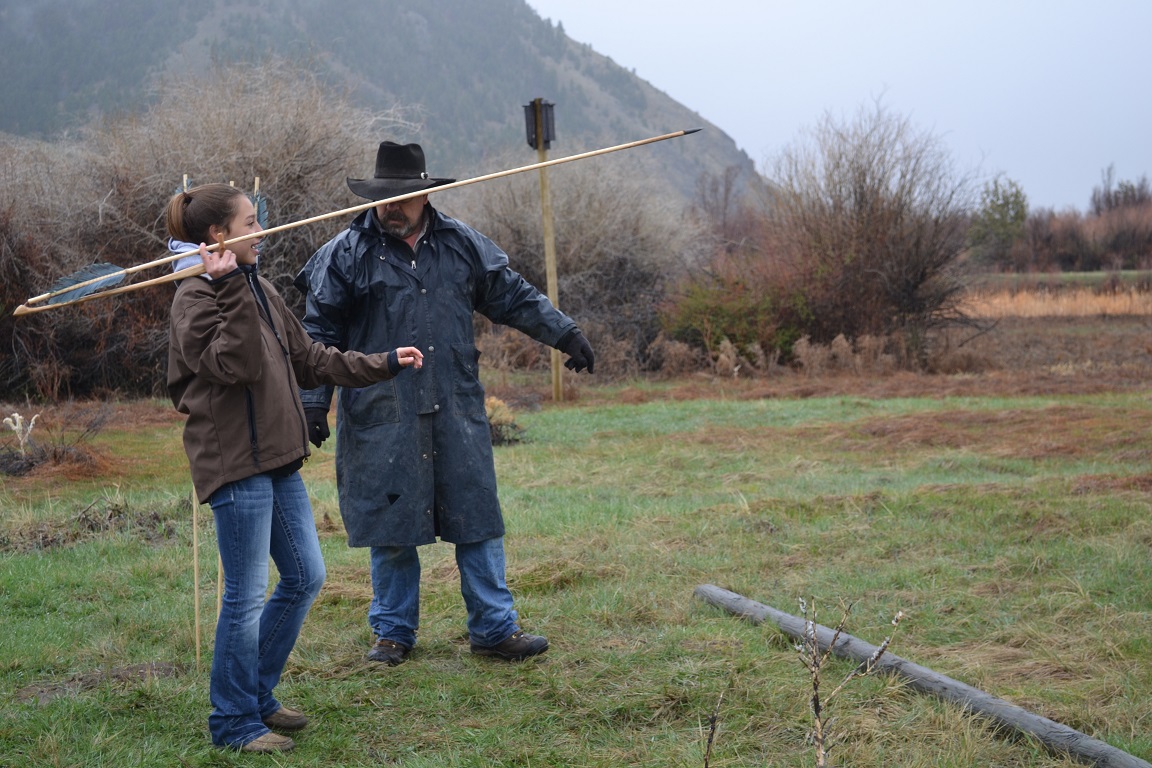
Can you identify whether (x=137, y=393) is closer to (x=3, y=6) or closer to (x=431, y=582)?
(x=431, y=582)

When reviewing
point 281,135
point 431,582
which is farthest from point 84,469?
point 281,135

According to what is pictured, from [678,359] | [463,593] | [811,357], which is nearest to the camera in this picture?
[463,593]

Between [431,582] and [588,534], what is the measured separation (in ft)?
4.40

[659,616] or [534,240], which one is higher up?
[534,240]

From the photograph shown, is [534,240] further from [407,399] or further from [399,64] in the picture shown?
[399,64]

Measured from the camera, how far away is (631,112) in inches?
3927

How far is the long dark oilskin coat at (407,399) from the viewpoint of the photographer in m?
4.53

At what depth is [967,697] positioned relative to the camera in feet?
13.1

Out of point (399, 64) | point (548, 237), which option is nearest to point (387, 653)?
point (548, 237)

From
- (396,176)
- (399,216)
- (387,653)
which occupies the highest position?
(396,176)

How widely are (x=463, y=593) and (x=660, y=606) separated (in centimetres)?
119

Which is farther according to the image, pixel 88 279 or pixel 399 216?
pixel 399 216

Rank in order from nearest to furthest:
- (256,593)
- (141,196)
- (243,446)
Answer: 1. (243,446)
2. (256,593)
3. (141,196)

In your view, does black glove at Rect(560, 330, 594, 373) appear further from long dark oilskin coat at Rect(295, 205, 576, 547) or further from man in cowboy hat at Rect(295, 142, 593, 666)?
long dark oilskin coat at Rect(295, 205, 576, 547)
